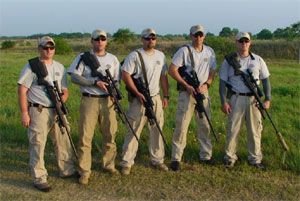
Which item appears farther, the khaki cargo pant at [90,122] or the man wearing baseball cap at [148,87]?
the man wearing baseball cap at [148,87]

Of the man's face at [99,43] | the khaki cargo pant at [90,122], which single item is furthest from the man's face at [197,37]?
the khaki cargo pant at [90,122]

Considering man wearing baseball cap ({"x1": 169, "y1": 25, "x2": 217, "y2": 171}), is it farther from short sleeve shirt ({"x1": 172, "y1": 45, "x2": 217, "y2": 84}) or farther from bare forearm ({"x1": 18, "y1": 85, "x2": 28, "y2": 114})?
bare forearm ({"x1": 18, "y1": 85, "x2": 28, "y2": 114})

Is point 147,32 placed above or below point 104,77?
above

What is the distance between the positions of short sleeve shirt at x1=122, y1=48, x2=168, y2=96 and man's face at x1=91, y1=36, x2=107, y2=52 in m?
0.43

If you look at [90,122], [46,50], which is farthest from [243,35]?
[46,50]

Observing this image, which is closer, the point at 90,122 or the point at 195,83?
the point at 90,122

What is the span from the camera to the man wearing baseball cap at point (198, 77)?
6.42m

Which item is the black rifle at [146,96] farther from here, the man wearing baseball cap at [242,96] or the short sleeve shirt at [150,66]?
the man wearing baseball cap at [242,96]

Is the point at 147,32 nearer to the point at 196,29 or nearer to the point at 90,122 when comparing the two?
the point at 196,29

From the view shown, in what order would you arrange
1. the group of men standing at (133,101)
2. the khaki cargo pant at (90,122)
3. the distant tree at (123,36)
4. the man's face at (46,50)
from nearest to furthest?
the man's face at (46,50), the group of men standing at (133,101), the khaki cargo pant at (90,122), the distant tree at (123,36)

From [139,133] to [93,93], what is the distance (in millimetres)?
1014

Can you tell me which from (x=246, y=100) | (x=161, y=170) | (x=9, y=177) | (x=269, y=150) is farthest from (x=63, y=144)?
(x=269, y=150)

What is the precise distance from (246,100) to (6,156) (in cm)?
415

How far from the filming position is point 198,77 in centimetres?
650
